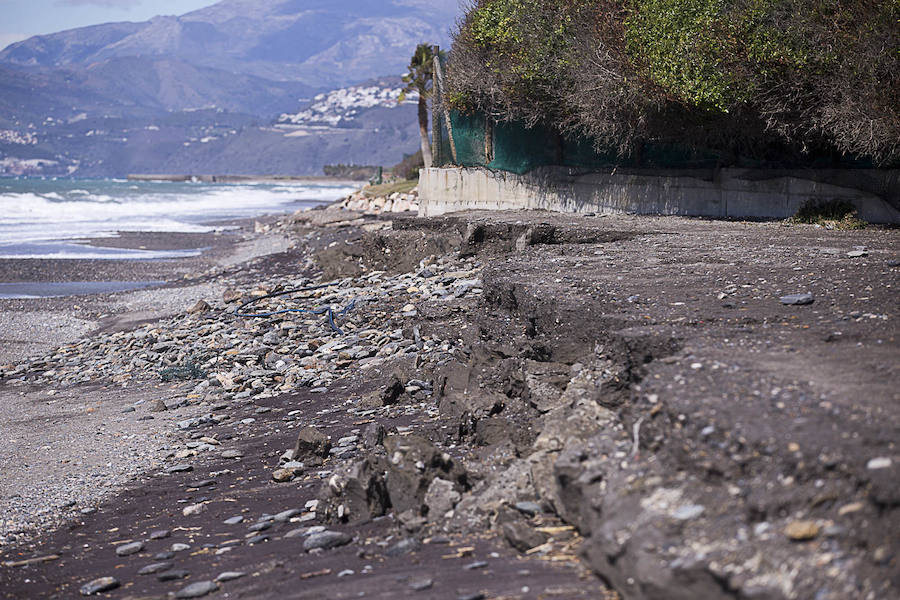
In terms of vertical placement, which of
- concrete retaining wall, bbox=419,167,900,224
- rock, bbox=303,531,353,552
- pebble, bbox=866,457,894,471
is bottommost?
rock, bbox=303,531,353,552

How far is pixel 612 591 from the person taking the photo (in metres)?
3.78

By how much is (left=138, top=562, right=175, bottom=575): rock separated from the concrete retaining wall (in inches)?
496

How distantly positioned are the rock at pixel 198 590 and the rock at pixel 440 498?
125 centimetres

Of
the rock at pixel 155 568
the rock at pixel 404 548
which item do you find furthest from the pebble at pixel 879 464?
the rock at pixel 155 568

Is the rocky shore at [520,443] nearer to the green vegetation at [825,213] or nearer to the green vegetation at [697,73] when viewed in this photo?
the green vegetation at [825,213]

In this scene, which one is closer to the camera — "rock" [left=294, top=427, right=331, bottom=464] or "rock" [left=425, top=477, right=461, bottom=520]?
"rock" [left=425, top=477, right=461, bottom=520]

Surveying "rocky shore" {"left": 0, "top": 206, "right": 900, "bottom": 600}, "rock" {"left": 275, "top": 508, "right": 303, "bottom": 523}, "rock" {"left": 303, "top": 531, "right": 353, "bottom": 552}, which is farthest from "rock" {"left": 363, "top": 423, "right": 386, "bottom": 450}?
"rock" {"left": 303, "top": 531, "right": 353, "bottom": 552}

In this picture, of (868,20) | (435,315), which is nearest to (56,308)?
(435,315)

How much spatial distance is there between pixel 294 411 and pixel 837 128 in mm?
8991

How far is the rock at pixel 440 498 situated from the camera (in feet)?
16.4

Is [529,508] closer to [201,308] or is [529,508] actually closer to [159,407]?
[159,407]

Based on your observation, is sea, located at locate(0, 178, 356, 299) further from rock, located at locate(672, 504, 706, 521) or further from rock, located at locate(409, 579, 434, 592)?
rock, located at locate(672, 504, 706, 521)

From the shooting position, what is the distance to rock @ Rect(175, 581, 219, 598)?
4.71 meters

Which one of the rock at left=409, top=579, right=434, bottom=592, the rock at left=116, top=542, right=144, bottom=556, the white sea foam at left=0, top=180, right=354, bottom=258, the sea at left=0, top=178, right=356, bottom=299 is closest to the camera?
the rock at left=409, top=579, right=434, bottom=592
